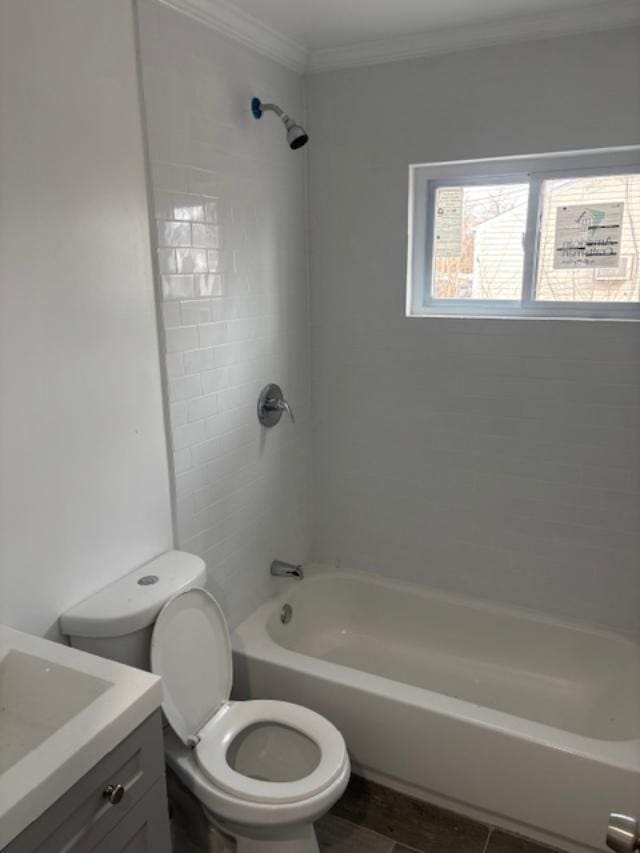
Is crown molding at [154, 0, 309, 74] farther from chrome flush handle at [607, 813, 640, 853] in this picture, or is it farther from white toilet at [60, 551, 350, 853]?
chrome flush handle at [607, 813, 640, 853]

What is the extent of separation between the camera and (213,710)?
1819mm

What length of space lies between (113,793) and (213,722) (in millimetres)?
666

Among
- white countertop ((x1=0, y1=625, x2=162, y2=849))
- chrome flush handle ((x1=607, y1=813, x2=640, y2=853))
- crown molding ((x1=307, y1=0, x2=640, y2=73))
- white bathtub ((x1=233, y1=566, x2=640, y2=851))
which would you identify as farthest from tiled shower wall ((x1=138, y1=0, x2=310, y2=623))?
chrome flush handle ((x1=607, y1=813, x2=640, y2=853))

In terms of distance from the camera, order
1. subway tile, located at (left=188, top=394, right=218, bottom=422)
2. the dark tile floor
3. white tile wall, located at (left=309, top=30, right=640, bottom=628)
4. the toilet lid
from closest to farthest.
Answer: the toilet lid
the dark tile floor
subway tile, located at (left=188, top=394, right=218, bottom=422)
white tile wall, located at (left=309, top=30, right=640, bottom=628)

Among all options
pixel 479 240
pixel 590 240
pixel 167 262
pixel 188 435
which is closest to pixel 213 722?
pixel 188 435

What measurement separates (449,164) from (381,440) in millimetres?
1126

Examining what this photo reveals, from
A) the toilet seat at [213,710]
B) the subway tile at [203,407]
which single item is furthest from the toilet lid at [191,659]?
the subway tile at [203,407]

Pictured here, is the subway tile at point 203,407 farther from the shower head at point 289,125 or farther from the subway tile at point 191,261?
the shower head at point 289,125

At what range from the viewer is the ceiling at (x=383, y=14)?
190 cm

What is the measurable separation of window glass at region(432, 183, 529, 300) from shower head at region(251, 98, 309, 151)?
72 cm

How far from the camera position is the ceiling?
1.90m

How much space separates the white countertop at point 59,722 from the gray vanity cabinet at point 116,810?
0.03 metres

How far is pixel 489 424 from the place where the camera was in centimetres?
241

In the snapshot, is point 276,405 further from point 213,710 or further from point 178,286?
point 213,710
